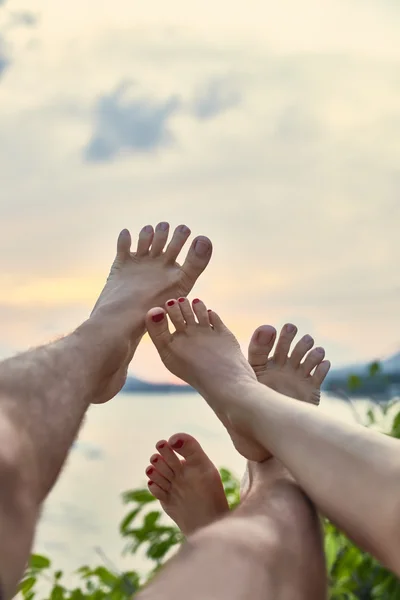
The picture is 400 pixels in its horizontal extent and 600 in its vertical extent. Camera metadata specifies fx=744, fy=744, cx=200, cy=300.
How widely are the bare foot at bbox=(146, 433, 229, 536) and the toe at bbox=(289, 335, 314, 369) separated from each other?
28 centimetres

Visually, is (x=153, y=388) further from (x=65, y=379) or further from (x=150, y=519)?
(x=65, y=379)

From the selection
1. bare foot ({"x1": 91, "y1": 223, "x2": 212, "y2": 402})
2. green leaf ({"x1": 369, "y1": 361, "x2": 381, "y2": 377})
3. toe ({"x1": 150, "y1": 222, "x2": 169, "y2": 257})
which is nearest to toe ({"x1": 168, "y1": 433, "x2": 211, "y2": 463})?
bare foot ({"x1": 91, "y1": 223, "x2": 212, "y2": 402})

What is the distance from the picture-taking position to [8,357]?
98cm

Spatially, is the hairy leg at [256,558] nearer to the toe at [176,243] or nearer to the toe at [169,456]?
the toe at [169,456]

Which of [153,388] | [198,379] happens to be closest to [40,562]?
[198,379]

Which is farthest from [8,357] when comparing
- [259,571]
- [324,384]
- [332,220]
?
[332,220]

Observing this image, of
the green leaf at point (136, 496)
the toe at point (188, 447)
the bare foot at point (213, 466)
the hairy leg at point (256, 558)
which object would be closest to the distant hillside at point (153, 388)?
the green leaf at point (136, 496)

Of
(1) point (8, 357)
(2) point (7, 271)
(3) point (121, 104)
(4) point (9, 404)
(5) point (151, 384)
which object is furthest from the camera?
(3) point (121, 104)

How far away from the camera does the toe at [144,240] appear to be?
4.67ft

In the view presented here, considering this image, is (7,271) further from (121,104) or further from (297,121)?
(297,121)

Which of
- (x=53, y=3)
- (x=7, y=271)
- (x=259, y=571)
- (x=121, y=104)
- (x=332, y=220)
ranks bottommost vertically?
(x=259, y=571)

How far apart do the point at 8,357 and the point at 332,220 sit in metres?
1.28

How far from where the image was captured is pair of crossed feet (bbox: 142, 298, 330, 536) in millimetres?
1189

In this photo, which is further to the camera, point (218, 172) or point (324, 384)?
point (218, 172)
